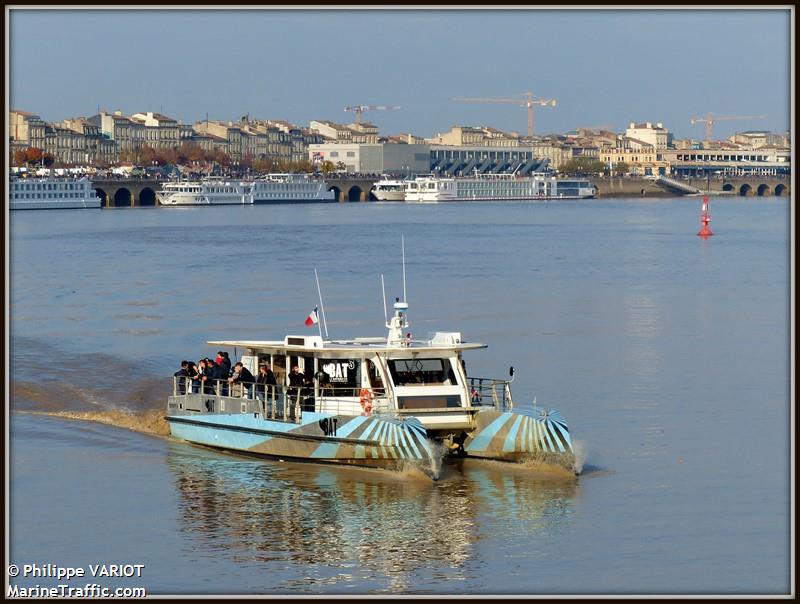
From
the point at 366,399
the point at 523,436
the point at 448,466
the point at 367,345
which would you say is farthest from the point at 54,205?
the point at 523,436

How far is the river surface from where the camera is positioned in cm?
1725

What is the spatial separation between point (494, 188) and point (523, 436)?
159346 mm

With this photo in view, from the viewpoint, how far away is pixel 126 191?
153250 mm

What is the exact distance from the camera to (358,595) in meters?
15.9

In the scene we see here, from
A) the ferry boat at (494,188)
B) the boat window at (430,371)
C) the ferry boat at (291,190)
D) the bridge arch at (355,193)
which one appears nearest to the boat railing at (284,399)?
the boat window at (430,371)

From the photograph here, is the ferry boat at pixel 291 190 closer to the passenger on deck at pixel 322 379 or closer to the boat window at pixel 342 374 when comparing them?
the boat window at pixel 342 374

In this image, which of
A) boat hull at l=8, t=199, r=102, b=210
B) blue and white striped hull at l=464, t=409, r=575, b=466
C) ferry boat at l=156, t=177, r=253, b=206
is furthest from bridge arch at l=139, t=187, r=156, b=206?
blue and white striped hull at l=464, t=409, r=575, b=466

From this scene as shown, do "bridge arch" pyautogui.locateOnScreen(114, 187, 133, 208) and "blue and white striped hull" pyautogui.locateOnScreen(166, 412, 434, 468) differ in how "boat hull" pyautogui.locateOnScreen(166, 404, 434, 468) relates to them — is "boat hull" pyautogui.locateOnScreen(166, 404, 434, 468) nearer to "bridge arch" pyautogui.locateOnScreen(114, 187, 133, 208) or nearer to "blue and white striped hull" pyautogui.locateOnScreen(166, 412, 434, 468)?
"blue and white striped hull" pyautogui.locateOnScreen(166, 412, 434, 468)

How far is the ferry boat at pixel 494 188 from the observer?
170375mm

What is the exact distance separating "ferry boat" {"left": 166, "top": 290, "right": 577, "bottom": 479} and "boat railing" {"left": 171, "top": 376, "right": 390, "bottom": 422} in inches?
0.7

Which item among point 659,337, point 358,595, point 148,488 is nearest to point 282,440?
point 148,488

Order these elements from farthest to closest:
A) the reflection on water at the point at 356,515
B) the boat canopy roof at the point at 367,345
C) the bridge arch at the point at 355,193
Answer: the bridge arch at the point at 355,193
the boat canopy roof at the point at 367,345
the reflection on water at the point at 356,515

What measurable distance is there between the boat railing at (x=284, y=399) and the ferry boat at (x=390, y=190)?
14883 cm

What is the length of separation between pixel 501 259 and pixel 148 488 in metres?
45.5
